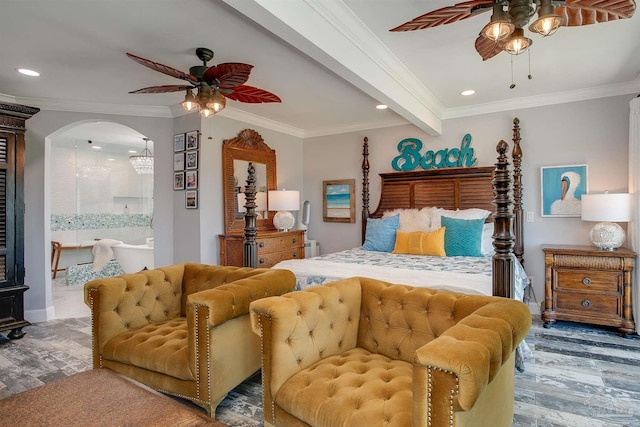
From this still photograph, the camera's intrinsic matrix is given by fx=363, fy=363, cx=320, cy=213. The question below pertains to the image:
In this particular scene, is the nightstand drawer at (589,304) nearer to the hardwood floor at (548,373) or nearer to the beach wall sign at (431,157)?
the hardwood floor at (548,373)

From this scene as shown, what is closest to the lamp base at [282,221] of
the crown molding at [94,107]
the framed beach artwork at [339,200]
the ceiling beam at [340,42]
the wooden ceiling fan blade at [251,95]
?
the framed beach artwork at [339,200]

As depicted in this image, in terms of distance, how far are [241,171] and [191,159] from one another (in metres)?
0.68

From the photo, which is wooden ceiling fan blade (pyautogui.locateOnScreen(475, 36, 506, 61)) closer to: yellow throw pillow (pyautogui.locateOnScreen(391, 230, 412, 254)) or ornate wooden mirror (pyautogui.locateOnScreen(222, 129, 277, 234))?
yellow throw pillow (pyautogui.locateOnScreen(391, 230, 412, 254))

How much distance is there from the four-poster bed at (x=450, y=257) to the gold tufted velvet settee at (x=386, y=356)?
1.96ft

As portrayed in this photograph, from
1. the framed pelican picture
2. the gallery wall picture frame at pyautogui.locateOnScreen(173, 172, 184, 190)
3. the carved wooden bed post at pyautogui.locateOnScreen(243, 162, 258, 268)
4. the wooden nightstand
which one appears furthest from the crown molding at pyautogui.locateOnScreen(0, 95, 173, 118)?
the wooden nightstand

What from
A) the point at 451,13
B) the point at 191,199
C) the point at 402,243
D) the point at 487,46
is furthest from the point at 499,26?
the point at 191,199

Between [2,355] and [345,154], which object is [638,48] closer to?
[345,154]

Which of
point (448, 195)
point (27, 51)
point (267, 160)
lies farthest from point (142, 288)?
point (448, 195)

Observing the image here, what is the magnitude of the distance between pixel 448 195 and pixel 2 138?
4745 millimetres

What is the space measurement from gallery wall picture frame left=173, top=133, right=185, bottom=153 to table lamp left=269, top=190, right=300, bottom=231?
126 centimetres

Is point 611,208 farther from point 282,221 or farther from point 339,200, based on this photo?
point 282,221

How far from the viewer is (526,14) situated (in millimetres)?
1681

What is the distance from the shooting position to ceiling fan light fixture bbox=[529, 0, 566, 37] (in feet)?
5.34

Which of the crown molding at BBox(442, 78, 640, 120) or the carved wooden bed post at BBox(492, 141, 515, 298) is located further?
the crown molding at BBox(442, 78, 640, 120)
